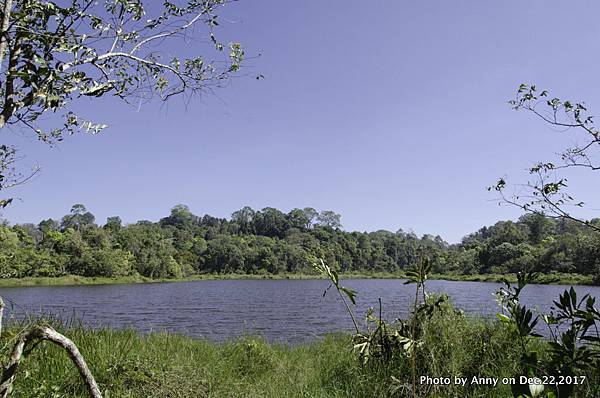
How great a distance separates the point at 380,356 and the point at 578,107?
14.1 ft

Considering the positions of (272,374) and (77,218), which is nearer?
(272,374)

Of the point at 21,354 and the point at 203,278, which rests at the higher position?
the point at 21,354

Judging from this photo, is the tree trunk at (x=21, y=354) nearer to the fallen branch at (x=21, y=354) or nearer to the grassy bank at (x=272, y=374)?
the fallen branch at (x=21, y=354)

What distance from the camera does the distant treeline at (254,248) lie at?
2465 inches

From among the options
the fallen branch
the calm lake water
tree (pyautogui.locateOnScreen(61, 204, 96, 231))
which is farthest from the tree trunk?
tree (pyautogui.locateOnScreen(61, 204, 96, 231))

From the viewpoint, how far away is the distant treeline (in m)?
62.6

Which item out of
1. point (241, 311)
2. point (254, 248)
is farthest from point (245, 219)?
point (241, 311)

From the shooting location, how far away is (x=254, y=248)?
374 feet

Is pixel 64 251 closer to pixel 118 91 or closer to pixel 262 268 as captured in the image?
pixel 262 268

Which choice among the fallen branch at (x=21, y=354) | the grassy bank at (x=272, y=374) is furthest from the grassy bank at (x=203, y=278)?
the fallen branch at (x=21, y=354)

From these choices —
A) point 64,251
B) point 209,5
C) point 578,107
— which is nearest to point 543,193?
point 578,107

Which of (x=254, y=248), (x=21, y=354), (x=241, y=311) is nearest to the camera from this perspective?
(x=21, y=354)

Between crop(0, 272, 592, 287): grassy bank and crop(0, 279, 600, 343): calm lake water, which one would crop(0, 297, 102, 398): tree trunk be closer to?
crop(0, 279, 600, 343): calm lake water

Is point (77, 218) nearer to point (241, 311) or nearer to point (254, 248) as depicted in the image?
point (254, 248)
